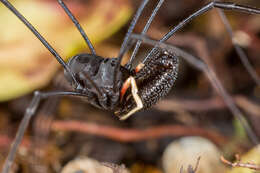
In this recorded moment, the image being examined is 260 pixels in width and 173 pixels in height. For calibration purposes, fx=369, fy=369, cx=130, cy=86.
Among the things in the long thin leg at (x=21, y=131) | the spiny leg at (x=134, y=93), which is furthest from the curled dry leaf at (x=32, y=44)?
the spiny leg at (x=134, y=93)

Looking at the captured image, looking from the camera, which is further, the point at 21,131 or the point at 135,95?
the point at 135,95

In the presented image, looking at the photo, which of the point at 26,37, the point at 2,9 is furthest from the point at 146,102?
the point at 2,9

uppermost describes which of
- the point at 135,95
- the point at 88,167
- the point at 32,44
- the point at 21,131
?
the point at 32,44

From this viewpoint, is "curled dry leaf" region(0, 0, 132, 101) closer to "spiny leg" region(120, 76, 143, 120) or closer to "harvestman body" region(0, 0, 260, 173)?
"harvestman body" region(0, 0, 260, 173)

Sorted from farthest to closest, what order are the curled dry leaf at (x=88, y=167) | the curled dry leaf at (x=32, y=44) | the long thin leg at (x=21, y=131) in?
the curled dry leaf at (x=32, y=44) → the curled dry leaf at (x=88, y=167) → the long thin leg at (x=21, y=131)

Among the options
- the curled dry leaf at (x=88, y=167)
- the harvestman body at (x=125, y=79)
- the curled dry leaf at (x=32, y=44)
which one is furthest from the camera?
the curled dry leaf at (x=32, y=44)

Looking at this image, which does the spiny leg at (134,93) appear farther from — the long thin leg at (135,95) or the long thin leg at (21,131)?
the long thin leg at (21,131)

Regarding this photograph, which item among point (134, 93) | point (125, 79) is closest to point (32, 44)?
point (125, 79)

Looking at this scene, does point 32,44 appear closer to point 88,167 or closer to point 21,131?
point 21,131

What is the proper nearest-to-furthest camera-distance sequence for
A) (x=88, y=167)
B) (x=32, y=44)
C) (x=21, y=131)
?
(x=21, y=131)
(x=88, y=167)
(x=32, y=44)
